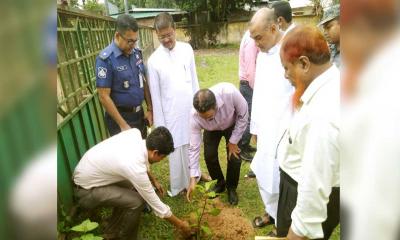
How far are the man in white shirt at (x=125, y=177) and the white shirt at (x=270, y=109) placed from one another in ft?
2.24

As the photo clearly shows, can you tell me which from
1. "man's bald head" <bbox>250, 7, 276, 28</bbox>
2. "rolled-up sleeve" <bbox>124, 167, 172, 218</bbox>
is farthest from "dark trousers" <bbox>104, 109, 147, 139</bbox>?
"man's bald head" <bbox>250, 7, 276, 28</bbox>

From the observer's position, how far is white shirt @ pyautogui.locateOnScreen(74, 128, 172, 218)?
82.9 inches

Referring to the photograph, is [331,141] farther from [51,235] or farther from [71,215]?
[71,215]

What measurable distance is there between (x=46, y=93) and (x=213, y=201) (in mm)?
2954

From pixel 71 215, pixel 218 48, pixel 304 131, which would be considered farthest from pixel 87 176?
pixel 218 48

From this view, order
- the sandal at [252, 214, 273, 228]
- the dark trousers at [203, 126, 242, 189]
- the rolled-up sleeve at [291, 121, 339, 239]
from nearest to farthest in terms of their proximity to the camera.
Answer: the rolled-up sleeve at [291, 121, 339, 239] → the sandal at [252, 214, 273, 228] → the dark trousers at [203, 126, 242, 189]

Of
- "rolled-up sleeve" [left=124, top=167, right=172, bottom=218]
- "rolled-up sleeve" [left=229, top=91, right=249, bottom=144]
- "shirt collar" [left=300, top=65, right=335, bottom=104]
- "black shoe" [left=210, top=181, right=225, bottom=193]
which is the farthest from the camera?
"black shoe" [left=210, top=181, right=225, bottom=193]

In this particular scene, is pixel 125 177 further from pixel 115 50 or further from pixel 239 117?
pixel 239 117

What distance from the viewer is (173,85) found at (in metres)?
2.79

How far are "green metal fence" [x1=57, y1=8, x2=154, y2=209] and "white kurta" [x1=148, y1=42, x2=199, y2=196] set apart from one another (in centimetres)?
70

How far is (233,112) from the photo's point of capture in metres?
2.89

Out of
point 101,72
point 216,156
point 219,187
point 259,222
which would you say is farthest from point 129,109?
point 259,222

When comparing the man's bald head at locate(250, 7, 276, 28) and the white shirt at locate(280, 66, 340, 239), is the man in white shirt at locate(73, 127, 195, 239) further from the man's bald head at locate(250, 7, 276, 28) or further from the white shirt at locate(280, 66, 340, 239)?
the white shirt at locate(280, 66, 340, 239)

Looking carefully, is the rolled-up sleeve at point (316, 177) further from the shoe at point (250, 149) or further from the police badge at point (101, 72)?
the shoe at point (250, 149)
